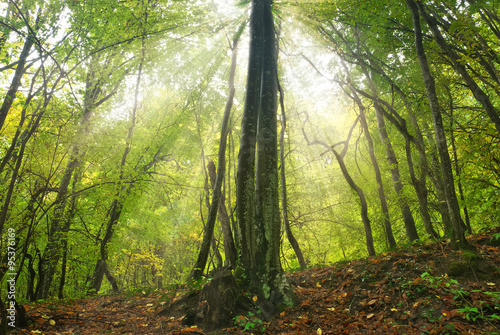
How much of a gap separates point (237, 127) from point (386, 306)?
9689mm

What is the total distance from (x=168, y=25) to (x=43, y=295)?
1001 centimetres

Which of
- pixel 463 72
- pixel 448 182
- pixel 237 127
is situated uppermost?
pixel 237 127

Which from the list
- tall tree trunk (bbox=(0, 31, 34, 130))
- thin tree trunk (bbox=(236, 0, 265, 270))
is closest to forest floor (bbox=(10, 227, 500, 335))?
thin tree trunk (bbox=(236, 0, 265, 270))

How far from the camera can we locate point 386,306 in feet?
10.9

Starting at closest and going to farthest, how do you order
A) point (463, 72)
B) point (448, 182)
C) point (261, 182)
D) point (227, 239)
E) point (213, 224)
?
point (448, 182) → point (463, 72) → point (261, 182) → point (213, 224) → point (227, 239)

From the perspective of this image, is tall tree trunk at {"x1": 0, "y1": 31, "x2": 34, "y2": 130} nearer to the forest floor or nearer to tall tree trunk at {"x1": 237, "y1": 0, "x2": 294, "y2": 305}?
the forest floor

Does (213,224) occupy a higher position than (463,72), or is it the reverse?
(463,72)

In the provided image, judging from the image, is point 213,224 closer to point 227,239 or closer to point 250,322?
point 227,239

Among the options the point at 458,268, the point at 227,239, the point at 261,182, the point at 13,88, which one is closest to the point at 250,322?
the point at 261,182

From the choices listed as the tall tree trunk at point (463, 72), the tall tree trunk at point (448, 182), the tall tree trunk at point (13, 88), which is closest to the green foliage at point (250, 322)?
the tall tree trunk at point (448, 182)

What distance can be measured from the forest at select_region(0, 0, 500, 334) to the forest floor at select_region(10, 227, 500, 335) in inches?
7.6

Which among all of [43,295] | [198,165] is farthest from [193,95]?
[43,295]

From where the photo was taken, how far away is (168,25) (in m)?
7.03

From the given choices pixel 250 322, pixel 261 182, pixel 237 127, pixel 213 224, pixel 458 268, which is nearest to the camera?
pixel 250 322
